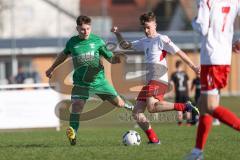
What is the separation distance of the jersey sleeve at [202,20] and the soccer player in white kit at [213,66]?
A: 0.02 metres

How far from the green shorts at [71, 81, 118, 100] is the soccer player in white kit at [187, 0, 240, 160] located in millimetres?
4162

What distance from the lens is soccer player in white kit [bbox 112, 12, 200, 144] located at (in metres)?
12.7

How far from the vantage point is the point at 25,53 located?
1973 inches

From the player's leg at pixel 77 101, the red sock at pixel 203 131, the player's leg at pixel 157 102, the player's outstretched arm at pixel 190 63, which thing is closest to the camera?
the red sock at pixel 203 131

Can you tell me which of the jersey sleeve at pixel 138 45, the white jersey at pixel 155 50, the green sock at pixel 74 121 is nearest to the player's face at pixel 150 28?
the white jersey at pixel 155 50

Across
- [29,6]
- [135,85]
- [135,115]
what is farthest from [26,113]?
[29,6]

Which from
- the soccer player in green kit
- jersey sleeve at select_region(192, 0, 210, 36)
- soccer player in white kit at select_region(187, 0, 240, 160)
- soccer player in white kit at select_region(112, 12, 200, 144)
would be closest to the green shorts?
the soccer player in green kit

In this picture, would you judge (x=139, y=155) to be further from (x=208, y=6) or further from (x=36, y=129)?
(x=36, y=129)

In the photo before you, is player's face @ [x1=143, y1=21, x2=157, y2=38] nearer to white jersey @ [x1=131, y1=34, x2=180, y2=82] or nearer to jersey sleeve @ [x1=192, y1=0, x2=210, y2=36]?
white jersey @ [x1=131, y1=34, x2=180, y2=82]

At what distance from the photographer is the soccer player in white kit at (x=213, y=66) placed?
9.48 m

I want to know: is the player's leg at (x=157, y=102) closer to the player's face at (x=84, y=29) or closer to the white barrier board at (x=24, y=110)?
the player's face at (x=84, y=29)

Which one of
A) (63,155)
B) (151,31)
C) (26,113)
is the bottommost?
(26,113)

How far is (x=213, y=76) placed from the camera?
952 centimetres

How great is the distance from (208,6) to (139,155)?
2611 millimetres
